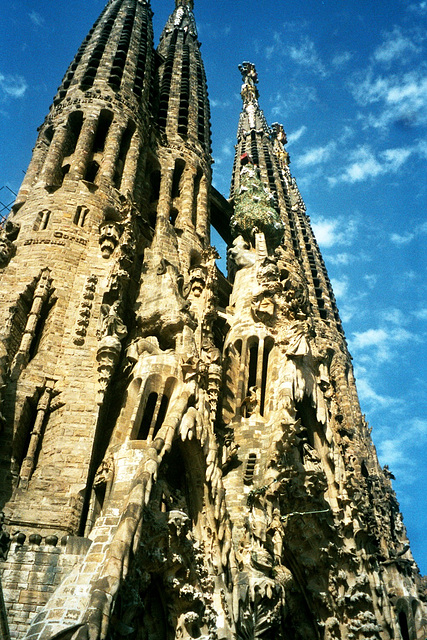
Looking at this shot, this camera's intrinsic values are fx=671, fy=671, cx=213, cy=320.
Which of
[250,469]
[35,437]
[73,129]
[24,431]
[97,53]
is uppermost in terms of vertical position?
[97,53]

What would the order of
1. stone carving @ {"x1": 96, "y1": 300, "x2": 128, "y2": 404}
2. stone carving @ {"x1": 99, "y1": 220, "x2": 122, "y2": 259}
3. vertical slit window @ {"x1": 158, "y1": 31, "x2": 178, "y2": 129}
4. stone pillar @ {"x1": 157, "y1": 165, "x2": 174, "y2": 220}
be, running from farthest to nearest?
1. vertical slit window @ {"x1": 158, "y1": 31, "x2": 178, "y2": 129}
2. stone pillar @ {"x1": 157, "y1": 165, "x2": 174, "y2": 220}
3. stone carving @ {"x1": 99, "y1": 220, "x2": 122, "y2": 259}
4. stone carving @ {"x1": 96, "y1": 300, "x2": 128, "y2": 404}

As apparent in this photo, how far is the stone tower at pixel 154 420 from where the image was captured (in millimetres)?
13219

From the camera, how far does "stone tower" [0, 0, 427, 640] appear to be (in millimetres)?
13219

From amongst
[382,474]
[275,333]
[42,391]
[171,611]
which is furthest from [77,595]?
[382,474]

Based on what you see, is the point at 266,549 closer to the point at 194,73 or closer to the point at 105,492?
the point at 105,492

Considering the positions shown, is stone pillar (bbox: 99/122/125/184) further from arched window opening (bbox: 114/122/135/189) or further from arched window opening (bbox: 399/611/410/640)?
arched window opening (bbox: 399/611/410/640)

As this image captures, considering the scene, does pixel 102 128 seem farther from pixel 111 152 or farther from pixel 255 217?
pixel 255 217

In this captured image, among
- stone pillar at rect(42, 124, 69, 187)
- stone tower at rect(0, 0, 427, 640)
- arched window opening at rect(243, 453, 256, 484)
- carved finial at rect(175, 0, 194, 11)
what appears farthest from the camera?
carved finial at rect(175, 0, 194, 11)

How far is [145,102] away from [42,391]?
52.7 feet

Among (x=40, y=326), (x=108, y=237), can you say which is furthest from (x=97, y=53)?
(x=40, y=326)

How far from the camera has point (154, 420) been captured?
1659 centimetres

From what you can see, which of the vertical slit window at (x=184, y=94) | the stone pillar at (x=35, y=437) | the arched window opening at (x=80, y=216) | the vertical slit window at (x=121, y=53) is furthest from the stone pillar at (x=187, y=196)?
the stone pillar at (x=35, y=437)

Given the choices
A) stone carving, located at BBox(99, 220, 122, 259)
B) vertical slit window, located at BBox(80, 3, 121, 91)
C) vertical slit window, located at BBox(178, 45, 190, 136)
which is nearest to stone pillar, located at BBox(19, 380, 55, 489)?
→ stone carving, located at BBox(99, 220, 122, 259)

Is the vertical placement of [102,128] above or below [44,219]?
above
